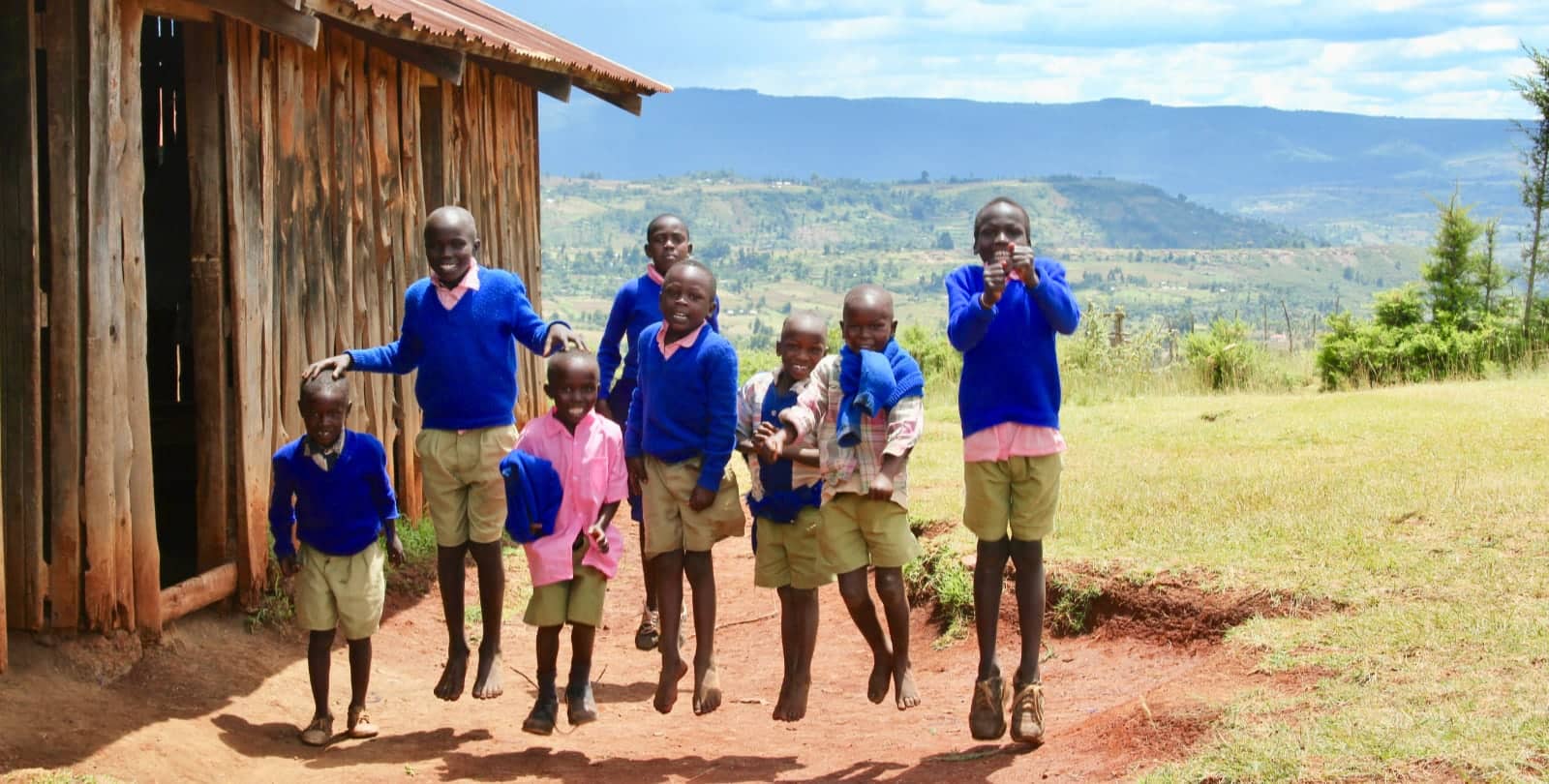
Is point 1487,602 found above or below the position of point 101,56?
below

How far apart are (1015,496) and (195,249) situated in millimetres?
4052

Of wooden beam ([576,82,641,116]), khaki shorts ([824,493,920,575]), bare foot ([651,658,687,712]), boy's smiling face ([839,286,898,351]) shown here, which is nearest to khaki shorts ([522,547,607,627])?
bare foot ([651,658,687,712])

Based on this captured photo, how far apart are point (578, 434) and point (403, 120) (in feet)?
13.2

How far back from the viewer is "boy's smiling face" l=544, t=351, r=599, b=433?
5.98 metres

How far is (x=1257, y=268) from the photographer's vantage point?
164750mm

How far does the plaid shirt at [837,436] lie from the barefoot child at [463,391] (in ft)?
3.41

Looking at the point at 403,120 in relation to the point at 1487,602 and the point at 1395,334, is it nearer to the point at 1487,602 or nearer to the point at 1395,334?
the point at 1487,602

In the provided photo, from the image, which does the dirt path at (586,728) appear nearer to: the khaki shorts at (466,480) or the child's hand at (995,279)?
the khaki shorts at (466,480)

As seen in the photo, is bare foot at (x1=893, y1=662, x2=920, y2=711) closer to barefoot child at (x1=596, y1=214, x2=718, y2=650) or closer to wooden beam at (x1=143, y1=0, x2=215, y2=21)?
barefoot child at (x1=596, y1=214, x2=718, y2=650)

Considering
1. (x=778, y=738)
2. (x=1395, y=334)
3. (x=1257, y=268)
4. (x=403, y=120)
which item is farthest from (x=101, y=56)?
(x=1257, y=268)

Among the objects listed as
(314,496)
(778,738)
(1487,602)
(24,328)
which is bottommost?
(778,738)

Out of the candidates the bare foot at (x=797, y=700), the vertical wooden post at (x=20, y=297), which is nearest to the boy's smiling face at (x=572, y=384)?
the bare foot at (x=797, y=700)

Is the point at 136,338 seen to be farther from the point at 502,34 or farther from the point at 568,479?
the point at 502,34

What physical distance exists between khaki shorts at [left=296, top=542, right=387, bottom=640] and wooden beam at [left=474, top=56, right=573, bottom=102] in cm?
544
